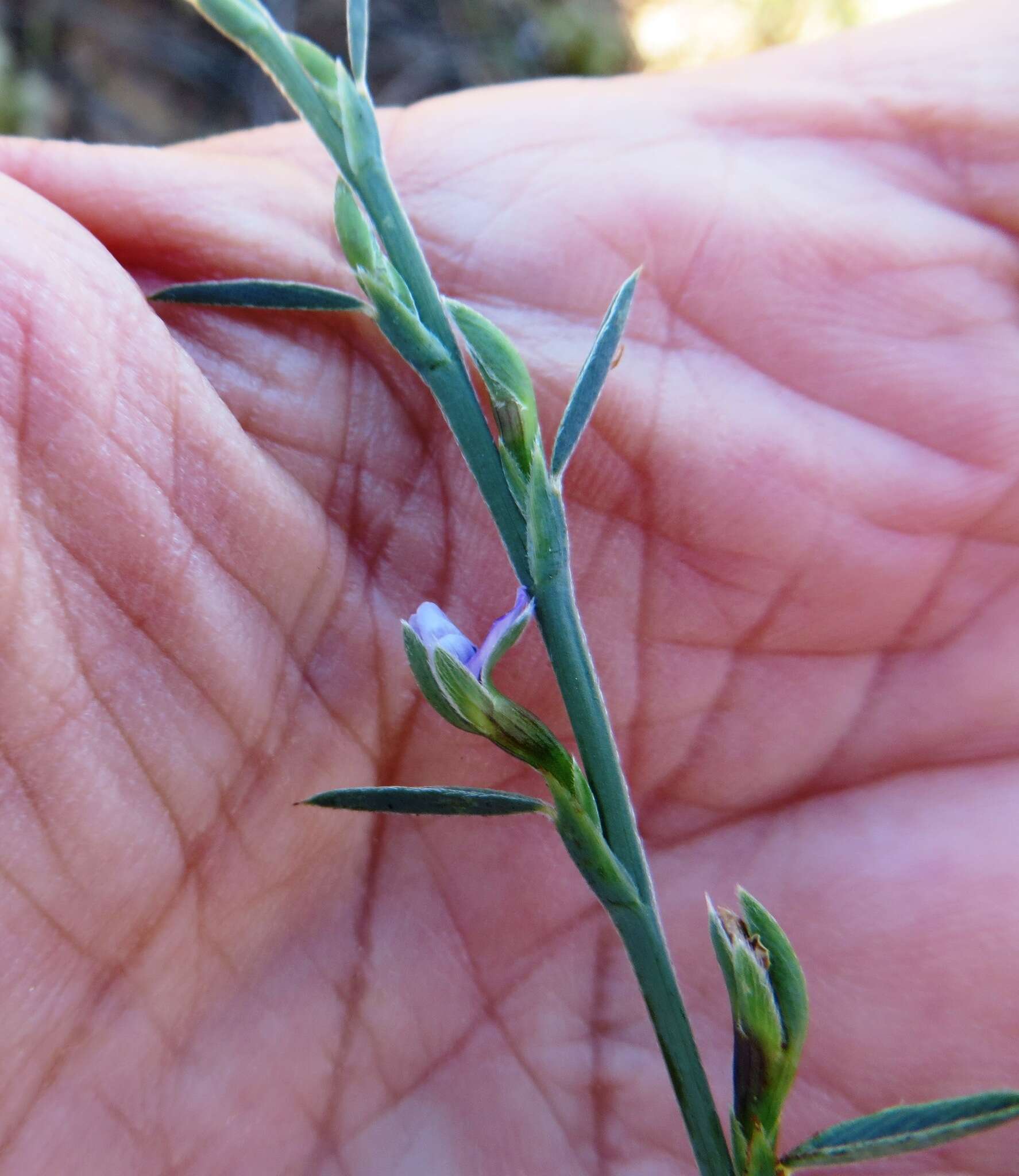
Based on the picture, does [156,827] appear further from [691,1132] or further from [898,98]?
[898,98]

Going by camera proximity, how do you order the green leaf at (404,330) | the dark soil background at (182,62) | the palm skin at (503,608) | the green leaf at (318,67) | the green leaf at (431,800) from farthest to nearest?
the dark soil background at (182,62) → the palm skin at (503,608) → the green leaf at (318,67) → the green leaf at (404,330) → the green leaf at (431,800)

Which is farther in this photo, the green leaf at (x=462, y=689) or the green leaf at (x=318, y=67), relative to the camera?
the green leaf at (x=318, y=67)

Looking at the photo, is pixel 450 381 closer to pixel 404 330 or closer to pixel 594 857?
pixel 404 330

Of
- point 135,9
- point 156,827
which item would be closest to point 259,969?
point 156,827

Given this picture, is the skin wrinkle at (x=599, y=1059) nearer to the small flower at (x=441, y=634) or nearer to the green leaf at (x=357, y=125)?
the small flower at (x=441, y=634)

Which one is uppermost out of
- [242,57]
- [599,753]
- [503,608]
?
[242,57]

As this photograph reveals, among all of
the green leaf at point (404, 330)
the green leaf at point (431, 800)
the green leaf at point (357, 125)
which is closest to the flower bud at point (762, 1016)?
the green leaf at point (431, 800)

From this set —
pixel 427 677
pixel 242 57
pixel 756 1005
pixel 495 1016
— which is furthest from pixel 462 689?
pixel 242 57
